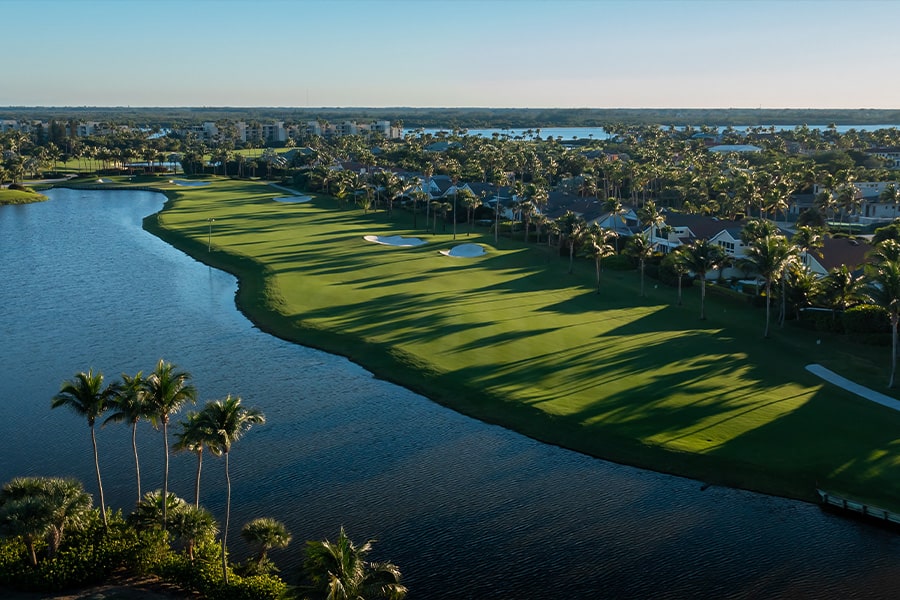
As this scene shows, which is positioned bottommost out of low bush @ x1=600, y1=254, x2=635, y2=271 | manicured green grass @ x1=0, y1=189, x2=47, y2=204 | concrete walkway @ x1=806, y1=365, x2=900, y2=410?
concrete walkway @ x1=806, y1=365, x2=900, y2=410

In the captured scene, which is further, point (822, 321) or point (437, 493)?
point (822, 321)

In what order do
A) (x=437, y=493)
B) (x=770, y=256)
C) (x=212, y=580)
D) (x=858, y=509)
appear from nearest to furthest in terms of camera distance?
(x=212, y=580) → (x=858, y=509) → (x=437, y=493) → (x=770, y=256)

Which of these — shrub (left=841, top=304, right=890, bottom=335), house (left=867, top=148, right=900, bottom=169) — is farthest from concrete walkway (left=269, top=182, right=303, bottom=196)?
house (left=867, top=148, right=900, bottom=169)

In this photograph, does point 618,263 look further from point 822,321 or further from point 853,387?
point 853,387

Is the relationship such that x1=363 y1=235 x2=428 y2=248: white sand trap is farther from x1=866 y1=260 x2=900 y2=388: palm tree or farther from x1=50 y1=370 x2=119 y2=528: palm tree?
x1=50 y1=370 x2=119 y2=528: palm tree

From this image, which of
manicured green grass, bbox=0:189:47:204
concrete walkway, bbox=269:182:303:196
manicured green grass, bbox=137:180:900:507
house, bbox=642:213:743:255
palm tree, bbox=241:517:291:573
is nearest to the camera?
palm tree, bbox=241:517:291:573

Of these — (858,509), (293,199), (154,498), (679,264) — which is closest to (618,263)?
(679,264)
